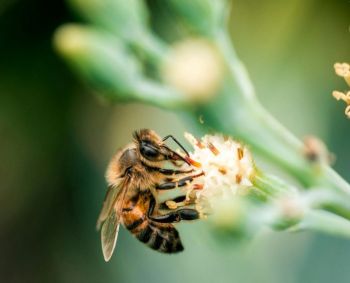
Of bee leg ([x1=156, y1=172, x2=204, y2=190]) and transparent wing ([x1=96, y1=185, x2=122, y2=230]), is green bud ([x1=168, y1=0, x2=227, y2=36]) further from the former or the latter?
transparent wing ([x1=96, y1=185, x2=122, y2=230])

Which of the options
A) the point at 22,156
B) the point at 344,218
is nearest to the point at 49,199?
the point at 22,156

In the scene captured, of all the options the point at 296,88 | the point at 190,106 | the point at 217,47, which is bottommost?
the point at 190,106

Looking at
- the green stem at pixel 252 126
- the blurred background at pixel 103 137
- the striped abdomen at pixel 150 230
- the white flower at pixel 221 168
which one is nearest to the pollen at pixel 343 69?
the white flower at pixel 221 168

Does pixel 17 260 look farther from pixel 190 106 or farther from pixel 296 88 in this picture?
pixel 190 106

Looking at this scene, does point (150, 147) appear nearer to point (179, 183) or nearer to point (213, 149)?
point (179, 183)

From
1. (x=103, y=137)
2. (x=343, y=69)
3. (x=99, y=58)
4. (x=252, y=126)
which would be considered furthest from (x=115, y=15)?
(x=103, y=137)

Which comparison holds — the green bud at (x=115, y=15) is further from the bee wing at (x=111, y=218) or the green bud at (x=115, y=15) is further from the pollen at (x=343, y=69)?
the bee wing at (x=111, y=218)
